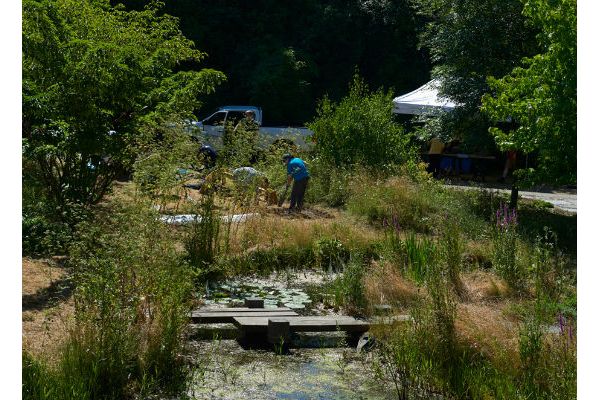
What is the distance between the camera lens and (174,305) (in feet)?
23.5

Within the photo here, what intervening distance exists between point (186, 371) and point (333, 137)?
12.4 metres

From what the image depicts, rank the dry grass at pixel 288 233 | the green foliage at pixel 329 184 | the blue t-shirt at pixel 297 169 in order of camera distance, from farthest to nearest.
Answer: the green foliage at pixel 329 184 < the blue t-shirt at pixel 297 169 < the dry grass at pixel 288 233

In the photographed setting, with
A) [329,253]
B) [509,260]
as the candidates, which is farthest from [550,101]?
[329,253]

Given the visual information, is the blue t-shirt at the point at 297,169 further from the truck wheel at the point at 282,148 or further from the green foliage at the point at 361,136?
the green foliage at the point at 361,136

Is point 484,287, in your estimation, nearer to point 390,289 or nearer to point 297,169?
point 390,289

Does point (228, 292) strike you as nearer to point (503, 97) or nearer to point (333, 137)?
point (503, 97)

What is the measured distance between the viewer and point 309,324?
8.60m

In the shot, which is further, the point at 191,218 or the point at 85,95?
the point at 191,218

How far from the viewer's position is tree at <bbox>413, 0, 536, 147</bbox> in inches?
715

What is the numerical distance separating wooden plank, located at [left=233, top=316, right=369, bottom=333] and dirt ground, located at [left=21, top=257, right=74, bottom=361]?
1651mm

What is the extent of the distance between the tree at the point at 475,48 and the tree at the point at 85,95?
6834 mm

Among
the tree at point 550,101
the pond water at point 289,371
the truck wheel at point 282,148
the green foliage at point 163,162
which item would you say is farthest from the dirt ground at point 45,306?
the truck wheel at point 282,148

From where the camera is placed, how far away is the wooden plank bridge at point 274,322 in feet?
27.2

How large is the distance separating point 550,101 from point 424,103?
29.7 ft
